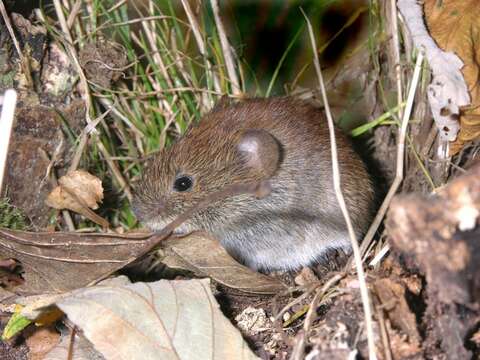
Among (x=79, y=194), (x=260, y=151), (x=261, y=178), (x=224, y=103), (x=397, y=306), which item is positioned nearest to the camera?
(x=397, y=306)

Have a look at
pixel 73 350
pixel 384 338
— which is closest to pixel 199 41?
pixel 73 350

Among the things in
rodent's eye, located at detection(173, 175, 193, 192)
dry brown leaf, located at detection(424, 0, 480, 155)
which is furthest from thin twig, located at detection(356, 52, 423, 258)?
rodent's eye, located at detection(173, 175, 193, 192)

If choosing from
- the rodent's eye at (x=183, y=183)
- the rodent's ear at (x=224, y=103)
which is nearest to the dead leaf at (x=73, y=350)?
the rodent's eye at (x=183, y=183)

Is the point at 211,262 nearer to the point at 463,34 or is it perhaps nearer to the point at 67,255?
the point at 67,255

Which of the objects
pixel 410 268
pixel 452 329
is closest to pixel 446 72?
pixel 410 268

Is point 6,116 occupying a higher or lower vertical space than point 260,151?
higher

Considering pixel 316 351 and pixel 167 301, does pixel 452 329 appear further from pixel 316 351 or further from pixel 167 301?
pixel 167 301

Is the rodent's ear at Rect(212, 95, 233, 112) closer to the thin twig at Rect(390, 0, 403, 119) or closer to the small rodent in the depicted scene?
the small rodent
